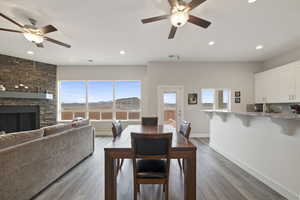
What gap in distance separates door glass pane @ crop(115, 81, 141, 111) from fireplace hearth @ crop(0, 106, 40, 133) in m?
2.99

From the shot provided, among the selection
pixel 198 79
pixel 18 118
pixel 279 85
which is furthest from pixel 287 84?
pixel 18 118

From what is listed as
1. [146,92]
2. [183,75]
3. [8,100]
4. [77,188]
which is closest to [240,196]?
[77,188]

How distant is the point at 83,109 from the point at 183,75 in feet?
14.2

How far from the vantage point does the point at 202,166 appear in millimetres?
3143

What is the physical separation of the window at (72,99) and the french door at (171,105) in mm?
3275

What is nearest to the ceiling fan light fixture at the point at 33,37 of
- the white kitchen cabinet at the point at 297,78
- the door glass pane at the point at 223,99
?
the door glass pane at the point at 223,99

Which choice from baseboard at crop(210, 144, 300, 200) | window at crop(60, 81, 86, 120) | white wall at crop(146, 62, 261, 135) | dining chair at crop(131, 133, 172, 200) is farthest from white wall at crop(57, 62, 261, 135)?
dining chair at crop(131, 133, 172, 200)

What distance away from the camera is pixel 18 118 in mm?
5250

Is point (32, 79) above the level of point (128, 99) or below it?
above

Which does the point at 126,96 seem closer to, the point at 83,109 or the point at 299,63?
the point at 83,109

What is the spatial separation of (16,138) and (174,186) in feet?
7.36

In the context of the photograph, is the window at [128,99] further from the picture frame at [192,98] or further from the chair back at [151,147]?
the chair back at [151,147]

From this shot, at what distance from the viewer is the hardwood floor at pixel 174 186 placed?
6.92ft

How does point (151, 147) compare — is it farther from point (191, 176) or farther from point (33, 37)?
point (33, 37)
